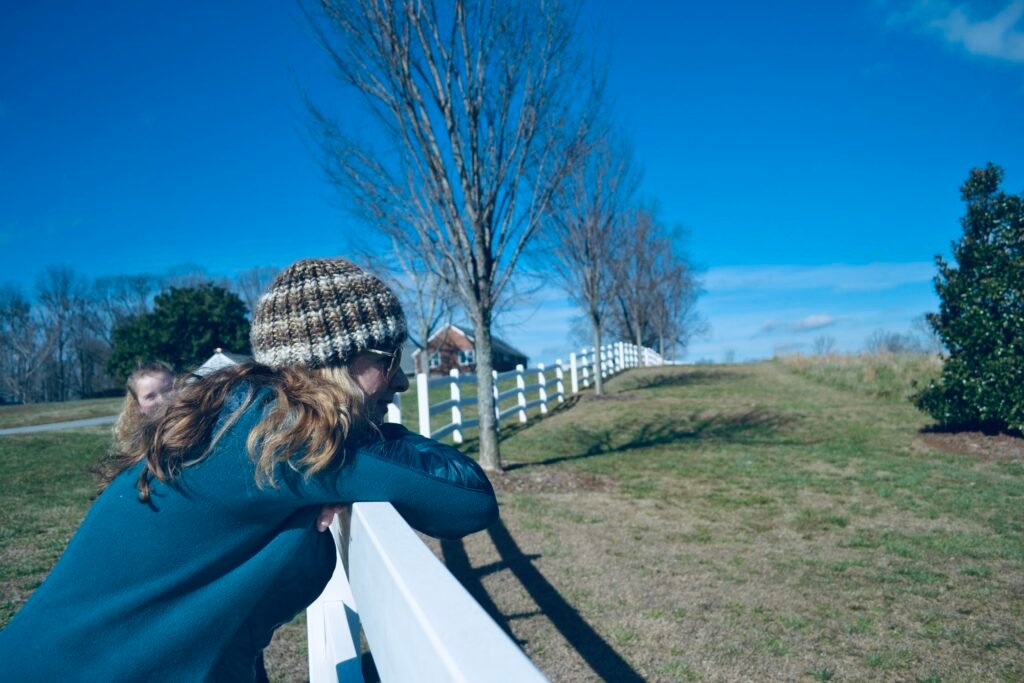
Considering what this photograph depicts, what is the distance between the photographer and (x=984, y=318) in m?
10.0

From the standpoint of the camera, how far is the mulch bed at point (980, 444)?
371 inches

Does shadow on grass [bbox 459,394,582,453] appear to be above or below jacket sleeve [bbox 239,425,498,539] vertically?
below

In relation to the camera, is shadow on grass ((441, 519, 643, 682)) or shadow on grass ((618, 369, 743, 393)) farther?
shadow on grass ((618, 369, 743, 393))

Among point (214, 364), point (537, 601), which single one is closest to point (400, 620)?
point (537, 601)

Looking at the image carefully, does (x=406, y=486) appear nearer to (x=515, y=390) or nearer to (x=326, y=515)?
(x=326, y=515)

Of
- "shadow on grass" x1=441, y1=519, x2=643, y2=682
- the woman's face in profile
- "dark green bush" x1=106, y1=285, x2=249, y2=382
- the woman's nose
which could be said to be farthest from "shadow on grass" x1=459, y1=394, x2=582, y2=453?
"dark green bush" x1=106, y1=285, x2=249, y2=382

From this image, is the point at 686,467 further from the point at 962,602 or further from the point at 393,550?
the point at 393,550

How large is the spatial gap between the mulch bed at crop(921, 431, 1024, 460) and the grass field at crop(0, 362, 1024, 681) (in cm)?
30

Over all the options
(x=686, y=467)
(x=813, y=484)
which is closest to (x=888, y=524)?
(x=813, y=484)

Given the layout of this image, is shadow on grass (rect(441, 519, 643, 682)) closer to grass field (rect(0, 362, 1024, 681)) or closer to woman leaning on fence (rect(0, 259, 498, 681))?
grass field (rect(0, 362, 1024, 681))

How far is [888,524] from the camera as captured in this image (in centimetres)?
650

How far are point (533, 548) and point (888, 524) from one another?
3292 millimetres

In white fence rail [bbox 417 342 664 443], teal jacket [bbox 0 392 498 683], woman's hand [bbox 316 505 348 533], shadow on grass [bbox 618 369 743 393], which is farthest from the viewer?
shadow on grass [bbox 618 369 743 393]

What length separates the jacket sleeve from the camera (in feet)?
4.68
